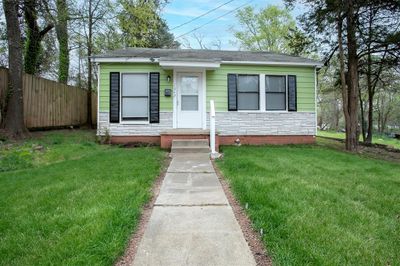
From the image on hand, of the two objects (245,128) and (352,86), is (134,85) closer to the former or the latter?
(245,128)

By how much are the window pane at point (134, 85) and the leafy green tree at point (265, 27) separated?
2318cm

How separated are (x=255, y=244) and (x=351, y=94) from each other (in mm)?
9578

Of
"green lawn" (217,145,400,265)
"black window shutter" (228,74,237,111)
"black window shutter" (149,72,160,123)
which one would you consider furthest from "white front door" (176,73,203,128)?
"green lawn" (217,145,400,265)

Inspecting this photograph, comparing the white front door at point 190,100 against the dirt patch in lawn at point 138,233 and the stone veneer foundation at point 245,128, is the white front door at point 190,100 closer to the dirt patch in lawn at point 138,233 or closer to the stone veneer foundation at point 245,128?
the stone veneer foundation at point 245,128

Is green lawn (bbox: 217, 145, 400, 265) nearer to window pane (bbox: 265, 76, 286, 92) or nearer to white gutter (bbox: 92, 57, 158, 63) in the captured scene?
window pane (bbox: 265, 76, 286, 92)

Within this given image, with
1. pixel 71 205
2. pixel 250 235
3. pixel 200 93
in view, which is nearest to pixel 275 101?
pixel 200 93

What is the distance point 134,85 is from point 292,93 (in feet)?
17.6

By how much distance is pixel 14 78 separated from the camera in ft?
29.9

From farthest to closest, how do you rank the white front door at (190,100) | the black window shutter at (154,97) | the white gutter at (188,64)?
the white front door at (190,100)
the black window shutter at (154,97)
the white gutter at (188,64)

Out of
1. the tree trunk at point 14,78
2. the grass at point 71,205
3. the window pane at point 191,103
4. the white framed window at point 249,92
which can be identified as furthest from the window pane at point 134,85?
the white framed window at point 249,92

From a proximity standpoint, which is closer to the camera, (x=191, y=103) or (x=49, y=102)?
(x=191, y=103)

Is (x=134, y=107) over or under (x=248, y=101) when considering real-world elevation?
under

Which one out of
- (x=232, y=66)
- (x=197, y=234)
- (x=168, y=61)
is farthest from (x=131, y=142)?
(x=197, y=234)

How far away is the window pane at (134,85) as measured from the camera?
984cm
